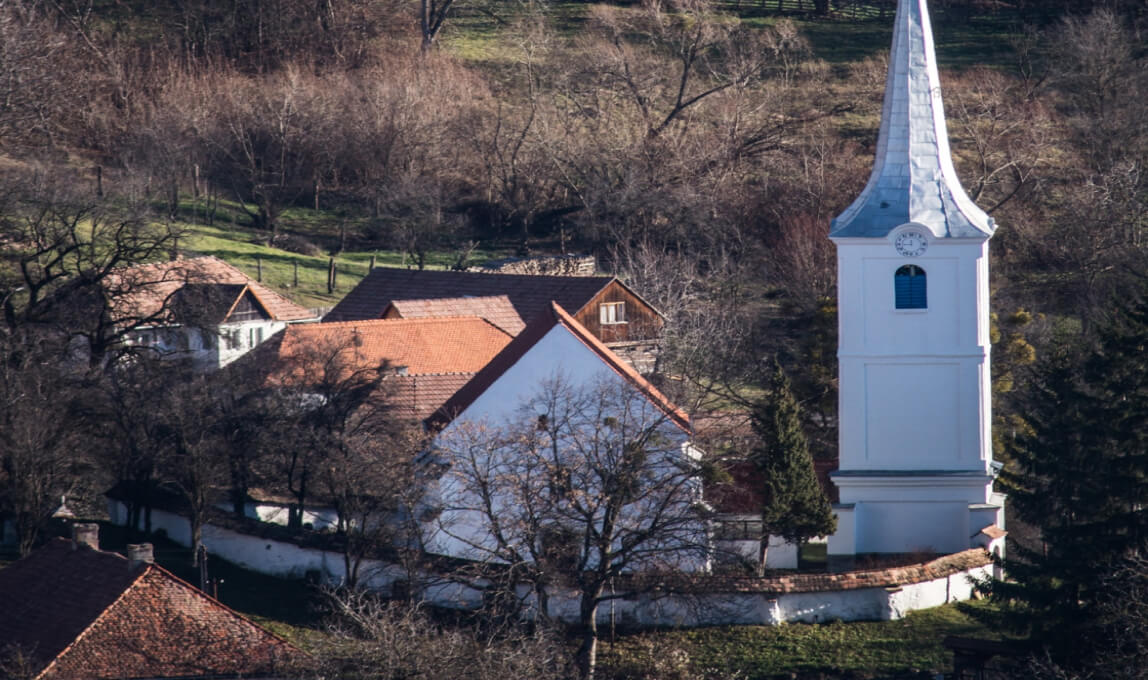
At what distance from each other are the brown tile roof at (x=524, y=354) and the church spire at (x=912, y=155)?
4.86 meters

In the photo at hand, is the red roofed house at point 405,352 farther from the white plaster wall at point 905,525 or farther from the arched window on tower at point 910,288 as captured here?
the arched window on tower at point 910,288

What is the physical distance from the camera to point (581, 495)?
28.5 meters

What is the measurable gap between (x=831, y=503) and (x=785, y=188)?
113 ft

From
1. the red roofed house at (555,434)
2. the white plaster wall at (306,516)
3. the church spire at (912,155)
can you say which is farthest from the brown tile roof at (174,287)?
the church spire at (912,155)

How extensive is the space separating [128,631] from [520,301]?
27790 millimetres

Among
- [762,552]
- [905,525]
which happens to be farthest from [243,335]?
[905,525]

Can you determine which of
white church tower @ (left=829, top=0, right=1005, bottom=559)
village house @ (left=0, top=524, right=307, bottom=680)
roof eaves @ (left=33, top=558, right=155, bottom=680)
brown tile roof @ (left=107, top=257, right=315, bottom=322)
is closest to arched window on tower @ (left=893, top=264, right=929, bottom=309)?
white church tower @ (left=829, top=0, right=1005, bottom=559)

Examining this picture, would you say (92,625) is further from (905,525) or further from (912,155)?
(912,155)

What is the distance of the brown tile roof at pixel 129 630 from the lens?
80.0 ft

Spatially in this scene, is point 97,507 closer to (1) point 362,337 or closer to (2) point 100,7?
(1) point 362,337

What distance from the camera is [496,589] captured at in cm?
2816

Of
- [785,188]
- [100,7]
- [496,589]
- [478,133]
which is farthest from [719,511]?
[100,7]

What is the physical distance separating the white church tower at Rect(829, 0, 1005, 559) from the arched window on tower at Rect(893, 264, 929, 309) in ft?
0.06

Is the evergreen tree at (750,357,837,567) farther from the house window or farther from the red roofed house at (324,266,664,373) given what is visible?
the house window
